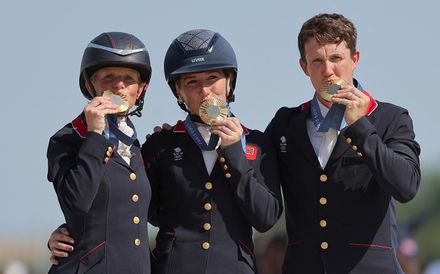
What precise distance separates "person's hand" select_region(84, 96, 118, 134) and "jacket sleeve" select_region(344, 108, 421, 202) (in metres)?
2.03

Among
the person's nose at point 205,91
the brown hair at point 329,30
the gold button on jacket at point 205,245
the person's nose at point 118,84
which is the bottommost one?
the gold button on jacket at point 205,245

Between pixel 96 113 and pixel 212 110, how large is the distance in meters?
1.00

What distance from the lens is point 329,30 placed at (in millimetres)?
11398

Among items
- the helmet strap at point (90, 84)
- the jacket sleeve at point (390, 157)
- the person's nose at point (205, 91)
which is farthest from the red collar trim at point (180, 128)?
the jacket sleeve at point (390, 157)

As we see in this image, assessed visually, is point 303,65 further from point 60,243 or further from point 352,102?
point 60,243

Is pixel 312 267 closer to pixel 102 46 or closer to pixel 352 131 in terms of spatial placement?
pixel 352 131

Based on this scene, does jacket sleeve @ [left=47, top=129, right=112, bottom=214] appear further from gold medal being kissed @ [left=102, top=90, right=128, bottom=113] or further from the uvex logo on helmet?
the uvex logo on helmet

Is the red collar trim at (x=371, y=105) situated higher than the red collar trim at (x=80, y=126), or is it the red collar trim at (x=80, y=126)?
the red collar trim at (x=80, y=126)

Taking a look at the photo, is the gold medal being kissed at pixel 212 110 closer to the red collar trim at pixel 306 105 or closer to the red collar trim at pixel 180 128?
the red collar trim at pixel 180 128

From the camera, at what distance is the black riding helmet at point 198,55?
11.4 meters

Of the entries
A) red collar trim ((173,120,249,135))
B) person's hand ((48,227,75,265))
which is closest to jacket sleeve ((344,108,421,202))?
red collar trim ((173,120,249,135))

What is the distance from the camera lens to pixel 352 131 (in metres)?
10.9

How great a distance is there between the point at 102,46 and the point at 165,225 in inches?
64.7

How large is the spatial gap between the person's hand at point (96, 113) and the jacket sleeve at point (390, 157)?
2.03 metres
